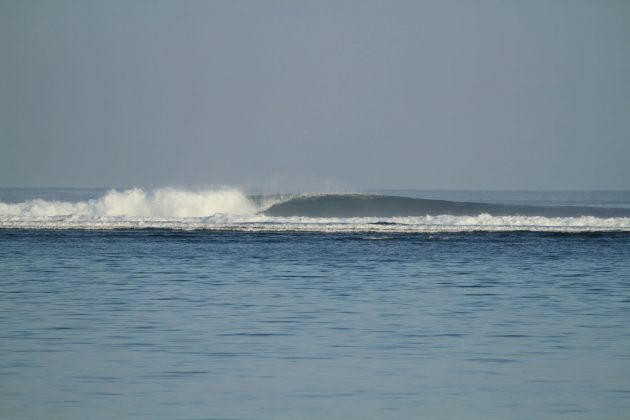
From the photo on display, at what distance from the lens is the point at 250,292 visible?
18.2 metres

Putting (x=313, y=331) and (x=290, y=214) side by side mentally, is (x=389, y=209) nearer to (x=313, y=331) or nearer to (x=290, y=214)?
(x=290, y=214)

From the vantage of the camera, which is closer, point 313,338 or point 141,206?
point 313,338

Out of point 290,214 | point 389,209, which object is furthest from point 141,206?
point 389,209

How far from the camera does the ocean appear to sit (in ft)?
32.1

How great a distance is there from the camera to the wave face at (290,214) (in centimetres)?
4122

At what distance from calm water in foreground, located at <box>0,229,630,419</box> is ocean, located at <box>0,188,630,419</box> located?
0.12 feet

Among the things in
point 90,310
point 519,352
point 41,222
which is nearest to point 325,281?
point 90,310

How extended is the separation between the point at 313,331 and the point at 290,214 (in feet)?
135

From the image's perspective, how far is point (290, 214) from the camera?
179 ft

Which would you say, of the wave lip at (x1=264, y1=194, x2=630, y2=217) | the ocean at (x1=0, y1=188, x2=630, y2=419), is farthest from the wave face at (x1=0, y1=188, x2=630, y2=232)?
the ocean at (x1=0, y1=188, x2=630, y2=419)

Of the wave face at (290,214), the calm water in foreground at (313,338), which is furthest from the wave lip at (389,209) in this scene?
the calm water in foreground at (313,338)

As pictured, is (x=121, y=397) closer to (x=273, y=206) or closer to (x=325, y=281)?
(x=325, y=281)

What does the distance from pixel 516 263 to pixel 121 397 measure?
16856 millimetres

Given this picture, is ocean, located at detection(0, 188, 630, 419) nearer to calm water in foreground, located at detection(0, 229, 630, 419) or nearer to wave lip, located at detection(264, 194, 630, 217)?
calm water in foreground, located at detection(0, 229, 630, 419)
